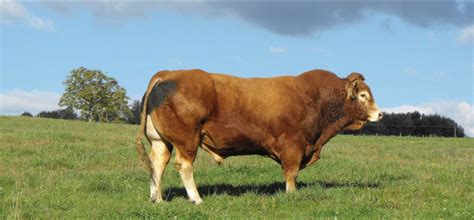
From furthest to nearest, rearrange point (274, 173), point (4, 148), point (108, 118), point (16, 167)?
point (108, 118) < point (4, 148) < point (16, 167) < point (274, 173)

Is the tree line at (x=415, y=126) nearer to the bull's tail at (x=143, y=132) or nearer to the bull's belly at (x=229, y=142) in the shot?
the bull's belly at (x=229, y=142)

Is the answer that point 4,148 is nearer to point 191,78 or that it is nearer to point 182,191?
point 182,191

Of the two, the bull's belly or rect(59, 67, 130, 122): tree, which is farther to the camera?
rect(59, 67, 130, 122): tree

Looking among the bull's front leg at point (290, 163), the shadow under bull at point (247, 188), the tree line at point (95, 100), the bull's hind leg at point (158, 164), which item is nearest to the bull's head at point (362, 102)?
the shadow under bull at point (247, 188)

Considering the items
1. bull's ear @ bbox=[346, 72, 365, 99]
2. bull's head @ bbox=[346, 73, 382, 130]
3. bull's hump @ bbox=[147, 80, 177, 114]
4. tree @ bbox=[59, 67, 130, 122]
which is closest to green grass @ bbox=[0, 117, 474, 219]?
bull's head @ bbox=[346, 73, 382, 130]

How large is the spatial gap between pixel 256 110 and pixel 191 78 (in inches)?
51.1

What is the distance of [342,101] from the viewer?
475 inches

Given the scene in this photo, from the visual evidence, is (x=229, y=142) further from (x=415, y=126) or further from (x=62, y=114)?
(x=62, y=114)

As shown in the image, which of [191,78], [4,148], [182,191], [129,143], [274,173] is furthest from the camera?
[129,143]

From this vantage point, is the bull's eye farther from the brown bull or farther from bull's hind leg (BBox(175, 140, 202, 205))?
bull's hind leg (BBox(175, 140, 202, 205))

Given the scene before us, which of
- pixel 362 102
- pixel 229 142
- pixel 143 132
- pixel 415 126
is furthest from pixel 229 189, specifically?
pixel 415 126

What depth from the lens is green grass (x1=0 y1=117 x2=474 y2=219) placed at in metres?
9.11

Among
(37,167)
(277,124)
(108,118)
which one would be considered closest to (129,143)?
(37,167)

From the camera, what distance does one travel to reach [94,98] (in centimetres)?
7912
